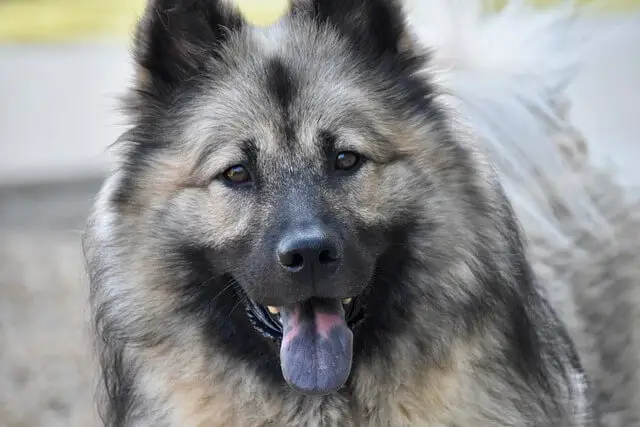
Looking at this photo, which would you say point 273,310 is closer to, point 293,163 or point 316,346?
point 316,346

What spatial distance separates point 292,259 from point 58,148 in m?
5.11

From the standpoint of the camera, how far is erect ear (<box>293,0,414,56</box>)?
8.21ft

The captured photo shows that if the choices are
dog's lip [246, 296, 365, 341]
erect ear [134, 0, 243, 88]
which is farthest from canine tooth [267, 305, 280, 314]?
erect ear [134, 0, 243, 88]

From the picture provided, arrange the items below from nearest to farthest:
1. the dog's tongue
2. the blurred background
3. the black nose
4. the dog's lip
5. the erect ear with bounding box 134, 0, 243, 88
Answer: the black nose < the dog's tongue < the dog's lip < the erect ear with bounding box 134, 0, 243, 88 < the blurred background

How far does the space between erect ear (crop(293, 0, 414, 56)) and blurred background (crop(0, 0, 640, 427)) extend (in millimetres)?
654

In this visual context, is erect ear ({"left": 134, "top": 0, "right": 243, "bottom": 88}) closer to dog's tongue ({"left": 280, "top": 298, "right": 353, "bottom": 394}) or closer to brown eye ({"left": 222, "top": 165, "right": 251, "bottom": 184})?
brown eye ({"left": 222, "top": 165, "right": 251, "bottom": 184})

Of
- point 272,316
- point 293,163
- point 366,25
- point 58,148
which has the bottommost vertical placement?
point 58,148

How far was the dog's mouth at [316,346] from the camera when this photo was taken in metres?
2.23

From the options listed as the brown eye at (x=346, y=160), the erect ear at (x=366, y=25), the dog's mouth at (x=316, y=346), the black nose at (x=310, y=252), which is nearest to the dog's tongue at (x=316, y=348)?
A: the dog's mouth at (x=316, y=346)

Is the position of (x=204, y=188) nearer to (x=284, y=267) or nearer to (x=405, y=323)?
(x=284, y=267)

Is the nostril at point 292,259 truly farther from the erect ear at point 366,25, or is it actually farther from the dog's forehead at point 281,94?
the erect ear at point 366,25

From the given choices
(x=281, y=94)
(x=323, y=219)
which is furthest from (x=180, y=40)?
(x=323, y=219)

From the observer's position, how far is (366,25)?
8.27 feet

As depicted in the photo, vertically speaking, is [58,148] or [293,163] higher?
[293,163]
